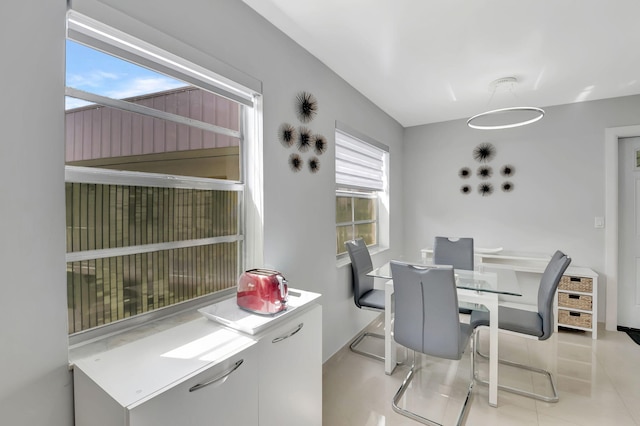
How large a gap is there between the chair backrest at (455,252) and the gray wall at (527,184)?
108cm

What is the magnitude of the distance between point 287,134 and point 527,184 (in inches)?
130

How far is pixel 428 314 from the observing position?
6.43 feet

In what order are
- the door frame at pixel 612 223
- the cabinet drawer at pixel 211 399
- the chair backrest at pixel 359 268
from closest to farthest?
the cabinet drawer at pixel 211 399
the chair backrest at pixel 359 268
the door frame at pixel 612 223

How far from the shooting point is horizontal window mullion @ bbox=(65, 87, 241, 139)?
1185mm

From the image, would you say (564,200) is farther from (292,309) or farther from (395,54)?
(292,309)

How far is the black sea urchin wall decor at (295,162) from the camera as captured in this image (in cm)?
217

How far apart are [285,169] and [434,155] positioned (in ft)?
9.80

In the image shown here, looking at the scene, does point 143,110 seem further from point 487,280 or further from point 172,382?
point 487,280

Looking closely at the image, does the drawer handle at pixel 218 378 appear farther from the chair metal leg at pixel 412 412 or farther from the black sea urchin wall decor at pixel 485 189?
the black sea urchin wall decor at pixel 485 189

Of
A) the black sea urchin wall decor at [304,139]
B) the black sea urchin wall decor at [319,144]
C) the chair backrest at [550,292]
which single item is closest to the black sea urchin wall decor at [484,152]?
the chair backrest at [550,292]

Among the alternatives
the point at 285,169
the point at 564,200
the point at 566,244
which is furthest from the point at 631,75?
the point at 285,169

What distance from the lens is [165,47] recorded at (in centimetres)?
136

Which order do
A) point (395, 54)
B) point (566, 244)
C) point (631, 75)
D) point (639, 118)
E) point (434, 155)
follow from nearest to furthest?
point (395, 54), point (631, 75), point (639, 118), point (566, 244), point (434, 155)

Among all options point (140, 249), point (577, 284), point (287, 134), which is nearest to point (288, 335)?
point (140, 249)
